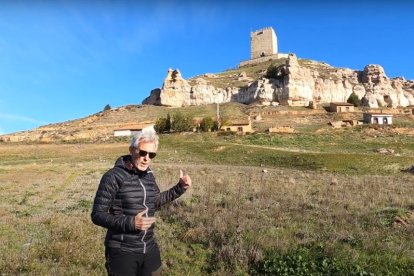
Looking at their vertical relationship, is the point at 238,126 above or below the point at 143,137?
above

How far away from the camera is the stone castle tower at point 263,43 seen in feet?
550

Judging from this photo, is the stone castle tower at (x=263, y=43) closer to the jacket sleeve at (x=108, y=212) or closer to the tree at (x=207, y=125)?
the tree at (x=207, y=125)

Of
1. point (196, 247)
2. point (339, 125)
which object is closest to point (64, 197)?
point (196, 247)

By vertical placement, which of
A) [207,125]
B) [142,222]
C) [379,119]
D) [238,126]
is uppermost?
[207,125]

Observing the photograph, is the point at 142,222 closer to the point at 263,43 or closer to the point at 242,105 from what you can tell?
the point at 242,105

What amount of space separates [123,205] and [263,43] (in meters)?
172

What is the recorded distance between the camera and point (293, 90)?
119m

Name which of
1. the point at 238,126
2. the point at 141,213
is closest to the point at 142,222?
the point at 141,213

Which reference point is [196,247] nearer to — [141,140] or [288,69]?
[141,140]

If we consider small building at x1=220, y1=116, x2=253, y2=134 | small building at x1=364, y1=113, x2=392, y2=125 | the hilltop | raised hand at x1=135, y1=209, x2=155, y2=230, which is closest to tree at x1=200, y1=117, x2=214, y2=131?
small building at x1=220, y1=116, x2=253, y2=134

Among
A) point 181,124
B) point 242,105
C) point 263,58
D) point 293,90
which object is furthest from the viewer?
point 263,58

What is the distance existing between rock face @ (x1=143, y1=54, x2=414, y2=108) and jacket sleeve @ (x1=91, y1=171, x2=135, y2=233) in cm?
11226

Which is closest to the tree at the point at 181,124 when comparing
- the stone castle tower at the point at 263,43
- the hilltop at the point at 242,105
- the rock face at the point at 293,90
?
the hilltop at the point at 242,105

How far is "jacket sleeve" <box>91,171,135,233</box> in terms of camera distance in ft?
13.9
